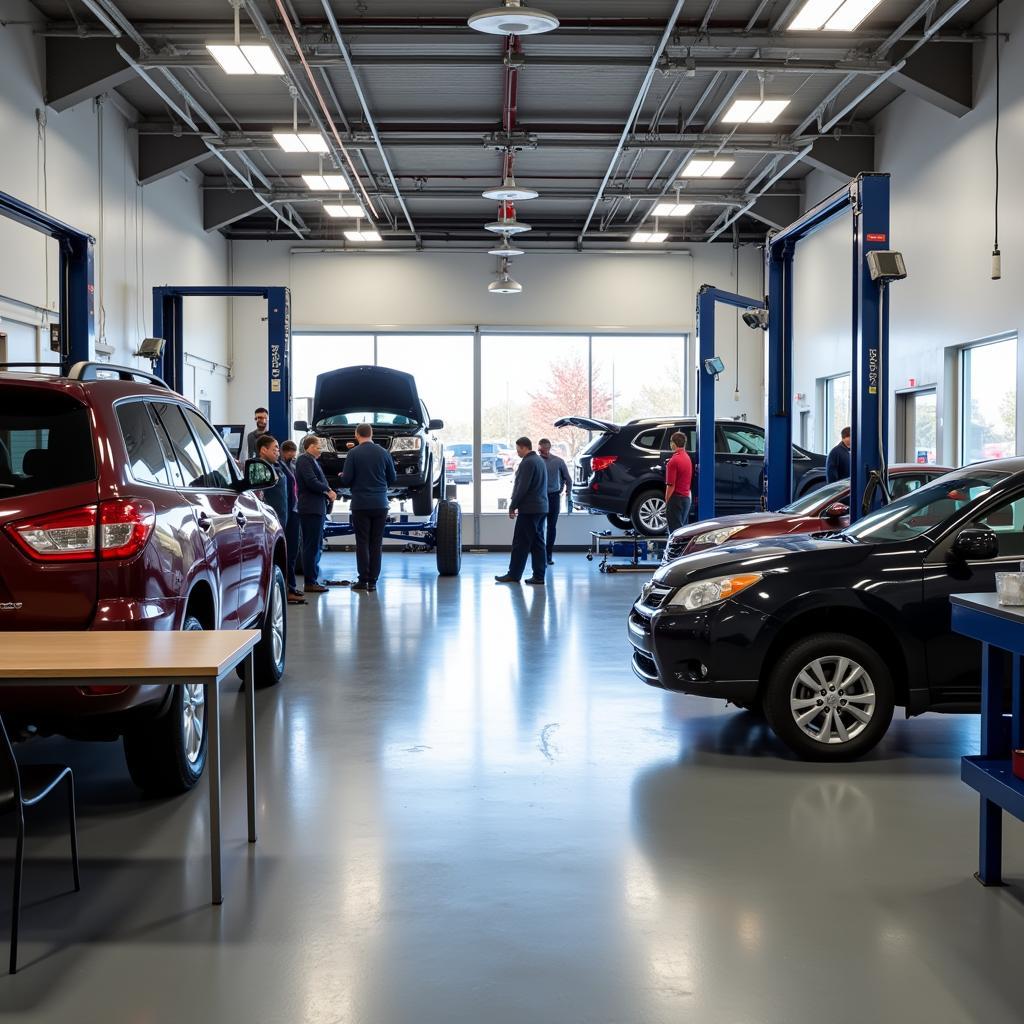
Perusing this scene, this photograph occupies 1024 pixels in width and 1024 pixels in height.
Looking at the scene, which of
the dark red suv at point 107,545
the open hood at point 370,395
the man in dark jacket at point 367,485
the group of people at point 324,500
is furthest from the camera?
the open hood at point 370,395

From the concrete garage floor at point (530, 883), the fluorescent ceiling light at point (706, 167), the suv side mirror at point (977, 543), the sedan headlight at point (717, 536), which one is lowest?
the concrete garage floor at point (530, 883)

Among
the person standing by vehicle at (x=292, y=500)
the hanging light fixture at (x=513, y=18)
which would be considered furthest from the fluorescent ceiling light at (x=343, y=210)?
the hanging light fixture at (x=513, y=18)

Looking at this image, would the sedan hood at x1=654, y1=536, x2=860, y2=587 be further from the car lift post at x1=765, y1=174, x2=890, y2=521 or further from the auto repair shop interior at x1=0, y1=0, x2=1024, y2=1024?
the car lift post at x1=765, y1=174, x2=890, y2=521

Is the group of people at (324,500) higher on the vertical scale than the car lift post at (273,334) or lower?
lower

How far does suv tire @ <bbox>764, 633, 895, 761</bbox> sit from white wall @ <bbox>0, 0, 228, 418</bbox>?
8.91m

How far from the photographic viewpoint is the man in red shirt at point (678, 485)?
47.6 ft

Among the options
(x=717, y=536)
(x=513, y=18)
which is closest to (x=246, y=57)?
(x=513, y=18)

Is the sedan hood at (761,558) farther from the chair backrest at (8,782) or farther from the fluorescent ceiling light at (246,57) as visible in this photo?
the fluorescent ceiling light at (246,57)

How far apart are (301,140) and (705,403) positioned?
574cm

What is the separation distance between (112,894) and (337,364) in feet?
59.3

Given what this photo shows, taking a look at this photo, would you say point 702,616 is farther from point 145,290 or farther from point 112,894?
point 145,290

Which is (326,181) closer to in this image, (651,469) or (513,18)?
(651,469)

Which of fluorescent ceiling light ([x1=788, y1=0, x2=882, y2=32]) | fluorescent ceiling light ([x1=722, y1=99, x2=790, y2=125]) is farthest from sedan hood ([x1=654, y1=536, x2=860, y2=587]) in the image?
fluorescent ceiling light ([x1=722, y1=99, x2=790, y2=125])

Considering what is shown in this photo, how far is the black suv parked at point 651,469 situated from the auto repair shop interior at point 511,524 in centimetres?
7
